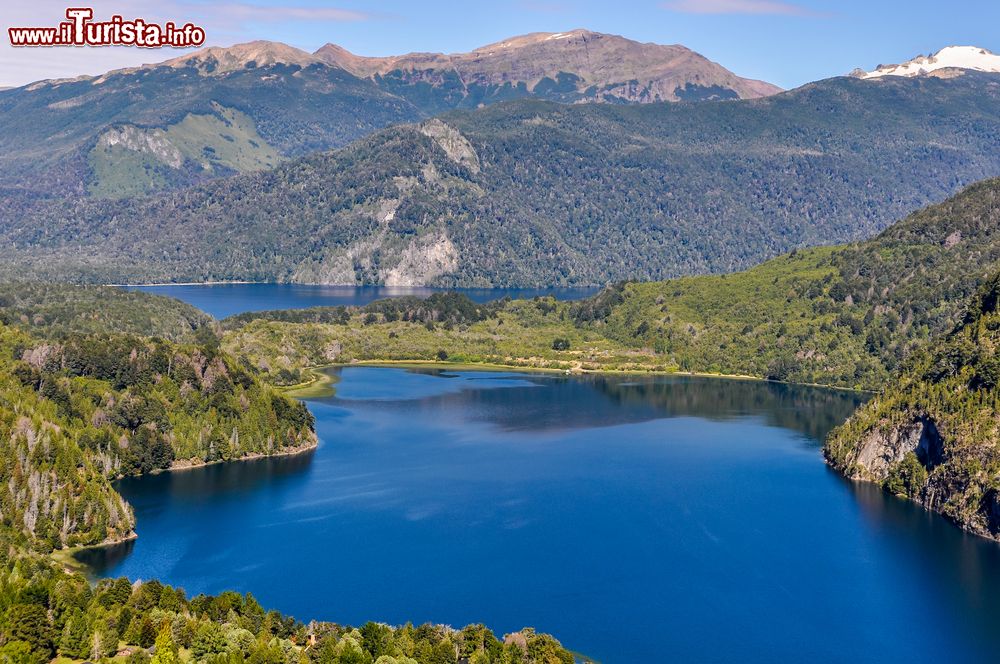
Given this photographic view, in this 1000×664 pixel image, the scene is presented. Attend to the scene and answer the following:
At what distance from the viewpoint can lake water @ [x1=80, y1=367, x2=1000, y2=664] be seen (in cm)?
12481

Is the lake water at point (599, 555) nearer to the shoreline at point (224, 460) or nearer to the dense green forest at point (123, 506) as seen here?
the shoreline at point (224, 460)

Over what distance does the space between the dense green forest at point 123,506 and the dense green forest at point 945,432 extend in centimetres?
6819

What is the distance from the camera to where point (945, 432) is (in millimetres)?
167250

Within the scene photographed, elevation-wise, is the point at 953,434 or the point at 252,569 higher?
the point at 953,434

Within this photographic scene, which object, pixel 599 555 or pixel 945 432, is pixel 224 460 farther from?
pixel 945 432

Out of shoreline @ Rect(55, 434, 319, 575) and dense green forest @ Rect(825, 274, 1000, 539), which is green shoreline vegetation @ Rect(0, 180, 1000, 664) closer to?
dense green forest @ Rect(825, 274, 1000, 539)

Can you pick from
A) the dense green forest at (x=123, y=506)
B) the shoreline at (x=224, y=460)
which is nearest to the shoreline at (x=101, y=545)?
the shoreline at (x=224, y=460)

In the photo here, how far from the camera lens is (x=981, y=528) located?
6019 inches

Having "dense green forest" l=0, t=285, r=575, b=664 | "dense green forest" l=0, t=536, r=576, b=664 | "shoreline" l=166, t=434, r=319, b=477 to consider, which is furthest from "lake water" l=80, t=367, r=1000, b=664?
"dense green forest" l=0, t=536, r=576, b=664

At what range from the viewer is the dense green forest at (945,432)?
157500 millimetres

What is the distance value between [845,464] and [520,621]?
260ft

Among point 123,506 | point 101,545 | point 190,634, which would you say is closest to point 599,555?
point 190,634

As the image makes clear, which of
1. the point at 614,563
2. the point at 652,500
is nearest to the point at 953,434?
the point at 652,500

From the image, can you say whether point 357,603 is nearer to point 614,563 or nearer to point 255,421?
point 614,563
